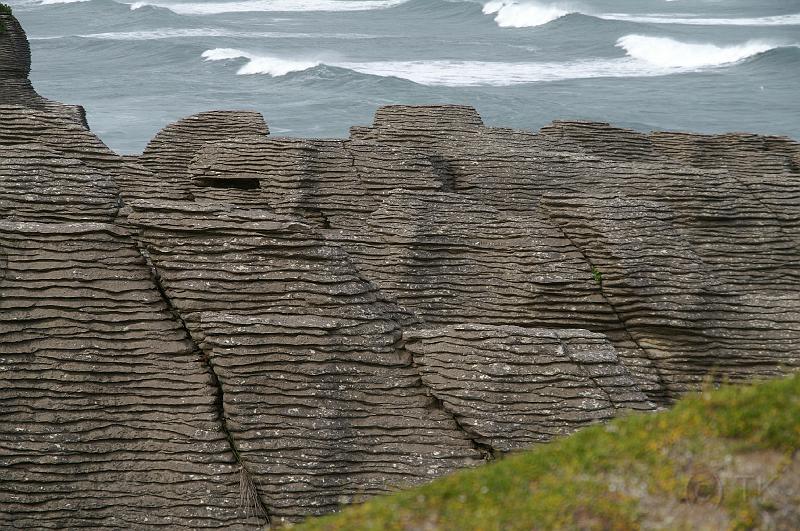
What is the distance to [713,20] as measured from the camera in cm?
14762

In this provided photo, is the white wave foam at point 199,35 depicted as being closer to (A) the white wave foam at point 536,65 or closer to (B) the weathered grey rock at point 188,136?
(A) the white wave foam at point 536,65

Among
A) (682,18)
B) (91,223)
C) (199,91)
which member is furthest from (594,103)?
(91,223)

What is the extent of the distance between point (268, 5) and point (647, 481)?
17451 centimetres

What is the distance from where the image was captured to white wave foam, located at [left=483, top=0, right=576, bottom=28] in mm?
148750

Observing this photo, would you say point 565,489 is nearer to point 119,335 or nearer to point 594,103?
point 119,335

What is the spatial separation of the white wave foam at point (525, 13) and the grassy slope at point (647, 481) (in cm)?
14084

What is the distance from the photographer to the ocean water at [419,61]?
87.9 m

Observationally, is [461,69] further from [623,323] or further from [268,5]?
[623,323]

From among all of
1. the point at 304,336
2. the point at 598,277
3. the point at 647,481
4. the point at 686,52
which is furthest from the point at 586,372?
the point at 686,52

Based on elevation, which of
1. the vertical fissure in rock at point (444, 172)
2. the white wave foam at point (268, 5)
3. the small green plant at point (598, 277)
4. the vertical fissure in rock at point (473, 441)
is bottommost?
the white wave foam at point (268, 5)

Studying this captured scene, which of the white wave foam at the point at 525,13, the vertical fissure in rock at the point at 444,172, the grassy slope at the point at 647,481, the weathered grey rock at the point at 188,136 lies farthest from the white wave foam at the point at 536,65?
the grassy slope at the point at 647,481

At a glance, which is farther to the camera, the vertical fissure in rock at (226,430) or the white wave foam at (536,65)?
the white wave foam at (536,65)

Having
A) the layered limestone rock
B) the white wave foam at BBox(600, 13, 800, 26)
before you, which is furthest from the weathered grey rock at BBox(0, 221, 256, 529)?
the white wave foam at BBox(600, 13, 800, 26)

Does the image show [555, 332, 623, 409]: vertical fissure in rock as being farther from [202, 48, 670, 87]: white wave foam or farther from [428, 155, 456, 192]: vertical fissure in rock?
[202, 48, 670, 87]: white wave foam
